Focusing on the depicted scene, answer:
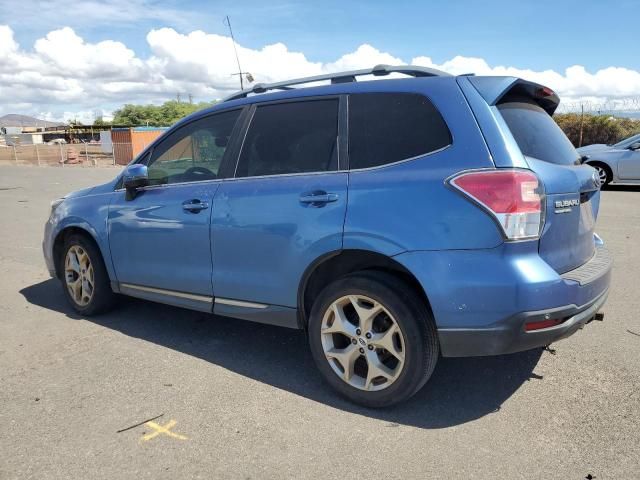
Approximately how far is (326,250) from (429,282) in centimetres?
66

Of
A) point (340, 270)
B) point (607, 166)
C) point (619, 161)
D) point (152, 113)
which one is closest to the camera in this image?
point (340, 270)

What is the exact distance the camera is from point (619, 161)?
13492 millimetres

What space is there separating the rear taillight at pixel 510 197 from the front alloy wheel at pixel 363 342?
0.80m

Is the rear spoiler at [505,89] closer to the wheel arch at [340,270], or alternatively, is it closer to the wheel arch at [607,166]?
the wheel arch at [340,270]

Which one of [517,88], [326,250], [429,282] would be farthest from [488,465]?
[517,88]

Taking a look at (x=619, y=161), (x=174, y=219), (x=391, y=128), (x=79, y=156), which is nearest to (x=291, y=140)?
(x=391, y=128)

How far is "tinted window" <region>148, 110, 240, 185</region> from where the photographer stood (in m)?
4.09

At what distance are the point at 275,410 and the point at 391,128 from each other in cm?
179

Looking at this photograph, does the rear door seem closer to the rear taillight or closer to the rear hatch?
the rear taillight

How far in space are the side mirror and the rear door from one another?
33.7 inches

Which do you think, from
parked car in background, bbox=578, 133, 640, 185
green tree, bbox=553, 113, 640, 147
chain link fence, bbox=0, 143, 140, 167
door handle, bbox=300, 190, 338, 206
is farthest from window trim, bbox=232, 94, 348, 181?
chain link fence, bbox=0, 143, 140, 167

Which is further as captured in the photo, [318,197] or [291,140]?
[291,140]

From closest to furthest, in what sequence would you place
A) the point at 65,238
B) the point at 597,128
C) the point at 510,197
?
the point at 510,197 → the point at 65,238 → the point at 597,128

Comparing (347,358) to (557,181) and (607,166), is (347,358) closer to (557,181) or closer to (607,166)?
(557,181)
